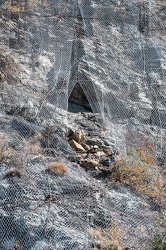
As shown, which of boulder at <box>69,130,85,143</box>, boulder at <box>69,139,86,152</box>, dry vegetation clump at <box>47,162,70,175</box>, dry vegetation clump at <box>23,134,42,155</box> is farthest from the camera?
boulder at <box>69,130,85,143</box>

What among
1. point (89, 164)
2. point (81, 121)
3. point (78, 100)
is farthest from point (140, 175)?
point (78, 100)

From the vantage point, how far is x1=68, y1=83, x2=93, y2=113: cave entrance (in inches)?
356

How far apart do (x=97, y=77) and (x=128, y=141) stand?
5.79 ft

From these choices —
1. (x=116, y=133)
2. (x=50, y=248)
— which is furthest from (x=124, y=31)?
Result: (x=50, y=248)

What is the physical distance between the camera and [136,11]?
1078 cm

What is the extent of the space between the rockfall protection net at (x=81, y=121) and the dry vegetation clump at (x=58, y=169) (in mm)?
20

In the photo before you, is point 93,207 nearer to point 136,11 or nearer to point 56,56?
point 56,56

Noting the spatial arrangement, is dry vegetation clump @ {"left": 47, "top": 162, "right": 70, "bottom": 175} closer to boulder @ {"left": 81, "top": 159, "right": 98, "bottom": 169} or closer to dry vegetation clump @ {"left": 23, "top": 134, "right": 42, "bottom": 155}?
dry vegetation clump @ {"left": 23, "top": 134, "right": 42, "bottom": 155}

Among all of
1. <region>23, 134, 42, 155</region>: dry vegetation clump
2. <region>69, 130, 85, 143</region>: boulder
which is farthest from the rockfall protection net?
<region>69, 130, 85, 143</region>: boulder

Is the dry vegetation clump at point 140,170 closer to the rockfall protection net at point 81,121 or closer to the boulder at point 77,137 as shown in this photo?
the rockfall protection net at point 81,121

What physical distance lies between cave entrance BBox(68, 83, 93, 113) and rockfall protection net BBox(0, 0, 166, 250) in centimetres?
2

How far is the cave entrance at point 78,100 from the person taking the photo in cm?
905

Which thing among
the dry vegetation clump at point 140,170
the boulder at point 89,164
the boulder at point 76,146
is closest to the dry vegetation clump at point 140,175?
the dry vegetation clump at point 140,170

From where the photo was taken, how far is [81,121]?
8.59m
